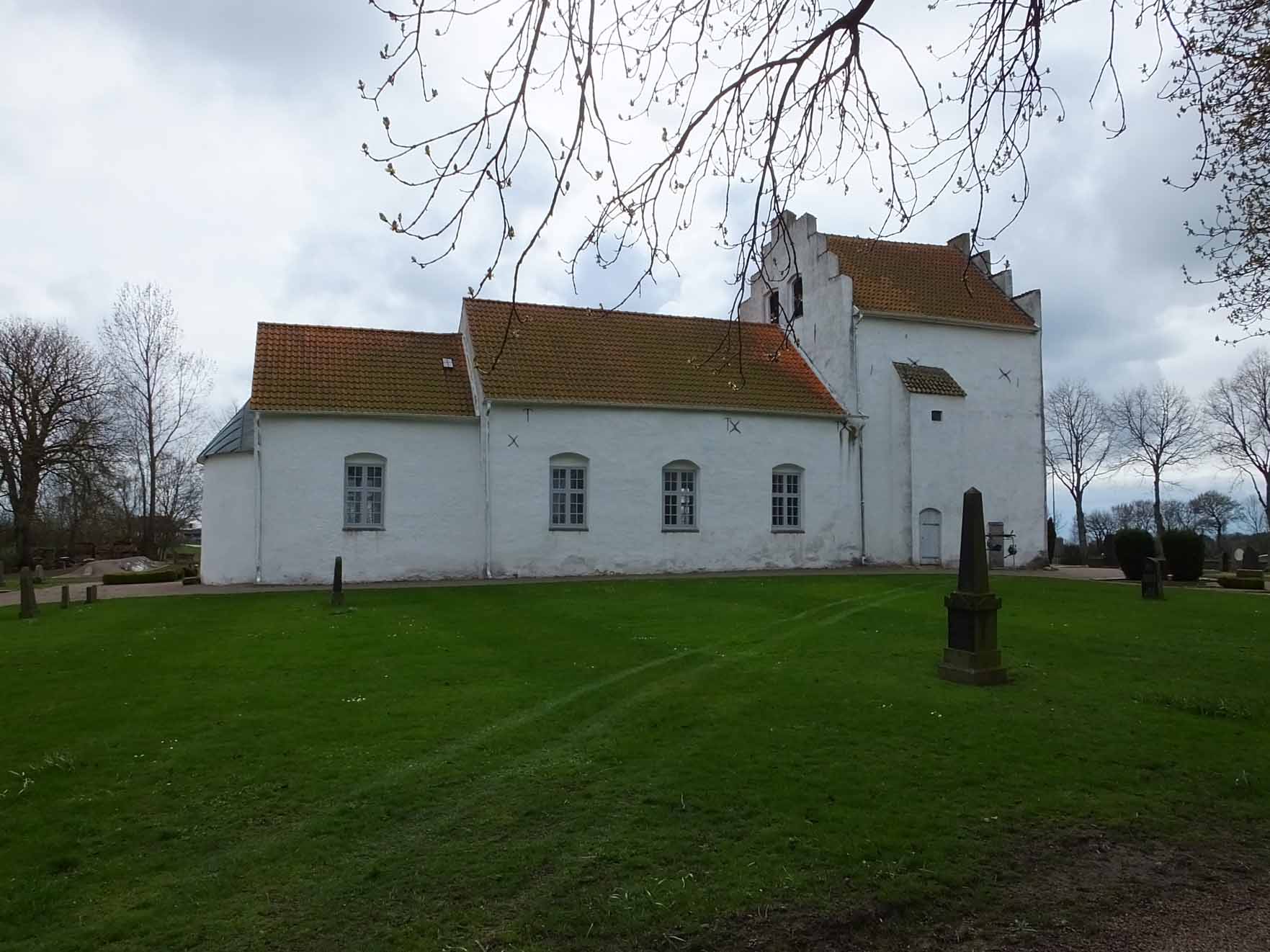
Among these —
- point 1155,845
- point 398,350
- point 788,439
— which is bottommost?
point 1155,845

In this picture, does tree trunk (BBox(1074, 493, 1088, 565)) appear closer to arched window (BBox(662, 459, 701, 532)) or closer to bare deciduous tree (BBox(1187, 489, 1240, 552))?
bare deciduous tree (BBox(1187, 489, 1240, 552))

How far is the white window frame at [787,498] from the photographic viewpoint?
80.5ft

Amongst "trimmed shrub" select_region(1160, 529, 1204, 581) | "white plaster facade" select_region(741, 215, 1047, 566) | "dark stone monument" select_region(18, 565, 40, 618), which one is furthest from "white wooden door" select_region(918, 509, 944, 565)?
"dark stone monument" select_region(18, 565, 40, 618)

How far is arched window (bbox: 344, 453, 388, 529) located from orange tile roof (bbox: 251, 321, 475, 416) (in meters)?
1.24

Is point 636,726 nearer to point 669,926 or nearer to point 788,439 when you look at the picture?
point 669,926

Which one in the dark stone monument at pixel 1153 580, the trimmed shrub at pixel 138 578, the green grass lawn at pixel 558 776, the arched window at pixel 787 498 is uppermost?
the arched window at pixel 787 498

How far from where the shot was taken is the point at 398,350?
2355cm

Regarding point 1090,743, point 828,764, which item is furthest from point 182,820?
point 1090,743

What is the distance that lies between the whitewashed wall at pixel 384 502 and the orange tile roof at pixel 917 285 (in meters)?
13.0

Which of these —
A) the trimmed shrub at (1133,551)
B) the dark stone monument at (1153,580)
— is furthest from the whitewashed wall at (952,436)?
the dark stone monument at (1153,580)

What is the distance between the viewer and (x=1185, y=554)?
23547 mm

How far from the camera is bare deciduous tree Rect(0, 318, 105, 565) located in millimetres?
34062

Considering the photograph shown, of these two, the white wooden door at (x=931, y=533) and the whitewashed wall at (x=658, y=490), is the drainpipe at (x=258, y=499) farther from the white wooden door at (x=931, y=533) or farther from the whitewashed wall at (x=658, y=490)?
the white wooden door at (x=931, y=533)

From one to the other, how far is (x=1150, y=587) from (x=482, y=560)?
15091mm
